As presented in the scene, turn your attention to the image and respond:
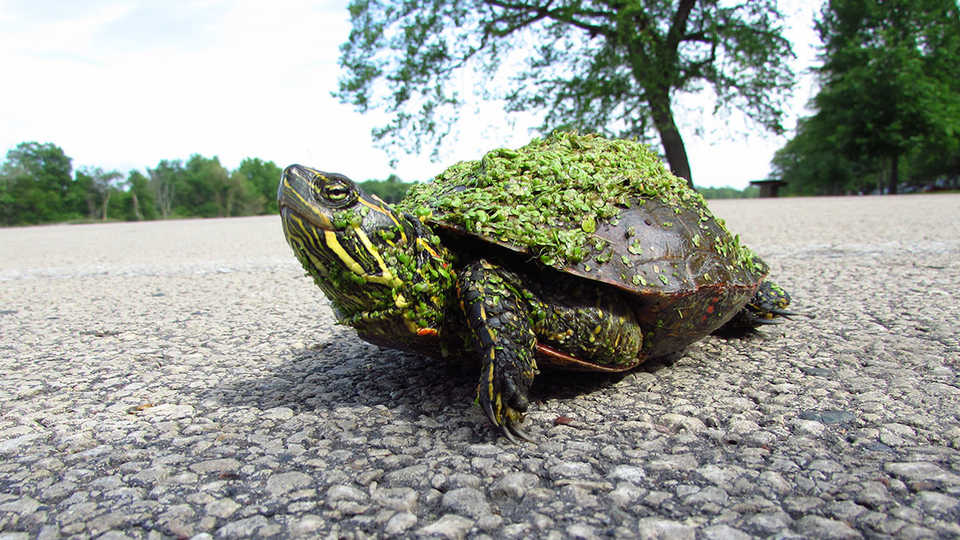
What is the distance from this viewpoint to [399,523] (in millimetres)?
1611

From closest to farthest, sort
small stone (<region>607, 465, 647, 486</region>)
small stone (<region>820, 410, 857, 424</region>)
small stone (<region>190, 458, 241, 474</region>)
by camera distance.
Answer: small stone (<region>607, 465, 647, 486</region>) → small stone (<region>190, 458, 241, 474</region>) → small stone (<region>820, 410, 857, 424</region>)

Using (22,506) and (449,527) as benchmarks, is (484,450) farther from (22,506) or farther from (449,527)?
(22,506)

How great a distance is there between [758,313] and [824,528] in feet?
6.64

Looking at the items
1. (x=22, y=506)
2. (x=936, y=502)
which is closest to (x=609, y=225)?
(x=936, y=502)

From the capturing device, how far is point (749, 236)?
9.68 meters

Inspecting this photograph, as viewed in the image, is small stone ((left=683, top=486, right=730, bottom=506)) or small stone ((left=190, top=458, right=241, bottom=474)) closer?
small stone ((left=683, top=486, right=730, bottom=506))

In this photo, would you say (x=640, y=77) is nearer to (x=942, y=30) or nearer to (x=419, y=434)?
(x=419, y=434)

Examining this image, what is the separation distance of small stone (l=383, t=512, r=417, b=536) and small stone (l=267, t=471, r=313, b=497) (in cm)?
38

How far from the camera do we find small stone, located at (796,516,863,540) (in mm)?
1480

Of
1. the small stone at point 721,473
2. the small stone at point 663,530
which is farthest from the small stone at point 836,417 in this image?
the small stone at point 663,530

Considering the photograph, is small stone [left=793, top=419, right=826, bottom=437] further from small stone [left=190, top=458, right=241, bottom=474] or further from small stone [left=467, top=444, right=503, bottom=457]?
small stone [left=190, top=458, right=241, bottom=474]

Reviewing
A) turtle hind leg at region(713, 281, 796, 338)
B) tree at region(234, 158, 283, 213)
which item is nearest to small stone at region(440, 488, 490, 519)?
turtle hind leg at region(713, 281, 796, 338)

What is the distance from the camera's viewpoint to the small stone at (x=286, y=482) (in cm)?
182

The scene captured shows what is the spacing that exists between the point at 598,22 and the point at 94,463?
20.5 metres
